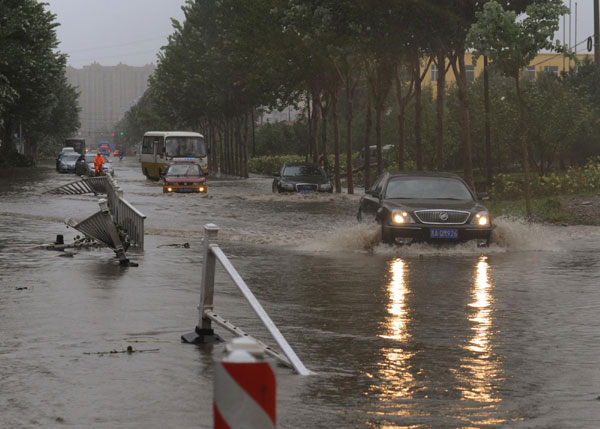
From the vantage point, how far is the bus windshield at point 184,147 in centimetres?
6166

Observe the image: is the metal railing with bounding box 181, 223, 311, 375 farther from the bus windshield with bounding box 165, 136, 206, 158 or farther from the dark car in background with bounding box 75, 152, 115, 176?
the dark car in background with bounding box 75, 152, 115, 176

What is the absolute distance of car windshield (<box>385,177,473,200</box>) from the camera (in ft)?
65.2

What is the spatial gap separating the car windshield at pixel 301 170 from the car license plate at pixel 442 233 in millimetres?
24884

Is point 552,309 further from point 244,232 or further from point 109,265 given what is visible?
point 244,232

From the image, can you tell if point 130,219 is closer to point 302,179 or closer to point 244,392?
point 244,392

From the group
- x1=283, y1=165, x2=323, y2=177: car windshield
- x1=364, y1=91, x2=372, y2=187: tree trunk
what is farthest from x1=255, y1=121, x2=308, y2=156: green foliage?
x1=283, y1=165, x2=323, y2=177: car windshield

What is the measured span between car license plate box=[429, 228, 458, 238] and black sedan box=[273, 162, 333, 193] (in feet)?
77.3

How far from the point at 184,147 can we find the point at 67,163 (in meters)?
19.4

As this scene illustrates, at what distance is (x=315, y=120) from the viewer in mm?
52812

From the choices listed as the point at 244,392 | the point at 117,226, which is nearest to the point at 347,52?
the point at 117,226

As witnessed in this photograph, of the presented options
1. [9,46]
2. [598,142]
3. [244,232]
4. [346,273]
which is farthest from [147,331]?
[9,46]

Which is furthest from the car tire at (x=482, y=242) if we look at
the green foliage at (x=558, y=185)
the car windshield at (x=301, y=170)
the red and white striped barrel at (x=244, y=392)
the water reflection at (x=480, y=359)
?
the car windshield at (x=301, y=170)

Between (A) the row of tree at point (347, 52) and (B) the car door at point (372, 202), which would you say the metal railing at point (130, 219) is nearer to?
(B) the car door at point (372, 202)

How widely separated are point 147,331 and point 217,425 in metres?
6.69
